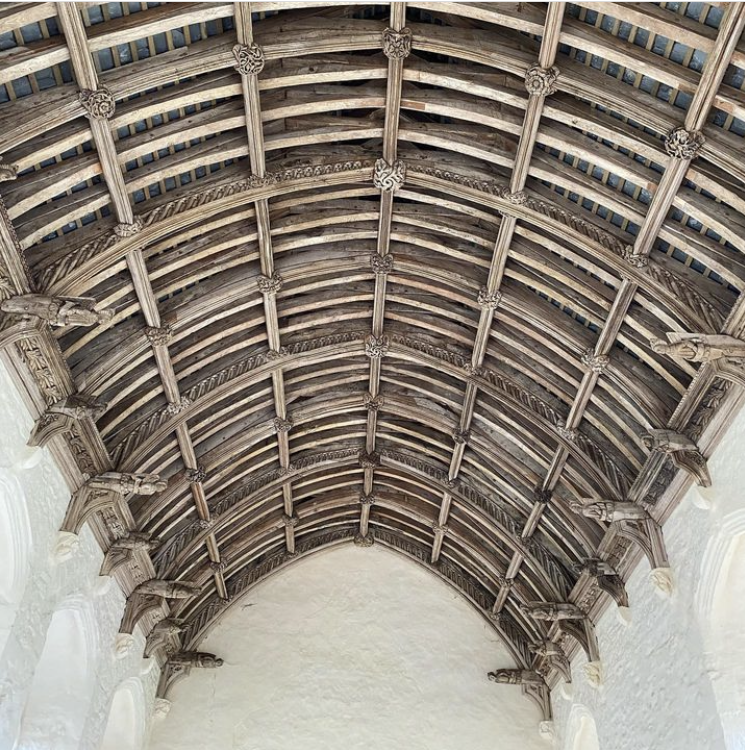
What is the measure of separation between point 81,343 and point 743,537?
8.04 meters

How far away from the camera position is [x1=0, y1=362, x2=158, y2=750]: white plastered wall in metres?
9.24

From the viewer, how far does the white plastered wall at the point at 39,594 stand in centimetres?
924

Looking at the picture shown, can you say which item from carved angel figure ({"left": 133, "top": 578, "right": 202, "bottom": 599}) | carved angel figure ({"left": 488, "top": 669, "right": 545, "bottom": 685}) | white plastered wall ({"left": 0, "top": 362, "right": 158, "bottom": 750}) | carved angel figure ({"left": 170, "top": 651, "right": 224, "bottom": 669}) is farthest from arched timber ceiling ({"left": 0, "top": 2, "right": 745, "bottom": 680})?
carved angel figure ({"left": 488, "top": 669, "right": 545, "bottom": 685})

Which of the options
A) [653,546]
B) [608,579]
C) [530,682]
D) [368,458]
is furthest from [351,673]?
[653,546]

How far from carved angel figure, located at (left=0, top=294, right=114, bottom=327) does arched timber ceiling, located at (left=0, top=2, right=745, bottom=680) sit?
186mm

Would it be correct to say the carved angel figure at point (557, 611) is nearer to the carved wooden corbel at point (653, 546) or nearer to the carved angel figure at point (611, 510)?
the carved wooden corbel at point (653, 546)

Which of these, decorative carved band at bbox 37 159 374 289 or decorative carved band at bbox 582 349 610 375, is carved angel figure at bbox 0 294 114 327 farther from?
decorative carved band at bbox 582 349 610 375

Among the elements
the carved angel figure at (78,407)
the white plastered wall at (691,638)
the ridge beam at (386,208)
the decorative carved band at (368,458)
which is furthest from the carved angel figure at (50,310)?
the decorative carved band at (368,458)

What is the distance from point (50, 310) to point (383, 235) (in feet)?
15.6

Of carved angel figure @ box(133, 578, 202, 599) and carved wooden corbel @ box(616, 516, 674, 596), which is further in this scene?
carved angel figure @ box(133, 578, 202, 599)

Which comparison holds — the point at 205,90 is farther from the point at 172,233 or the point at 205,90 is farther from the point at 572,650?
the point at 572,650

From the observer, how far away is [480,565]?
55.9 feet

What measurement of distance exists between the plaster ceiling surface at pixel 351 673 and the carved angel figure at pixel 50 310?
33.2 feet

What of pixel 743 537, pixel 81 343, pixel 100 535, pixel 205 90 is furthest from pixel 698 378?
pixel 100 535
